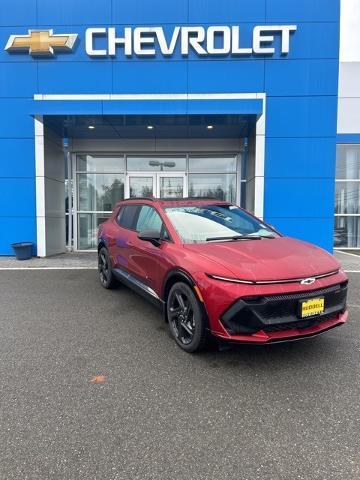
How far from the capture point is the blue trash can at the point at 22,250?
969cm

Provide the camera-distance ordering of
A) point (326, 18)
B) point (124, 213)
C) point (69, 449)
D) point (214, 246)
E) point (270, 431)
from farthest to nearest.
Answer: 1. point (326, 18)
2. point (124, 213)
3. point (214, 246)
4. point (270, 431)
5. point (69, 449)

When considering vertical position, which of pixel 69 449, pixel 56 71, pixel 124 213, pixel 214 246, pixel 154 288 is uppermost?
pixel 56 71

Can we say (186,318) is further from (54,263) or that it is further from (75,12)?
(75,12)

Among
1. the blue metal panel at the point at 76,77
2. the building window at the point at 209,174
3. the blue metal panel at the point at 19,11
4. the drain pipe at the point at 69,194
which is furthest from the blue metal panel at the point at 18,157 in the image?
the building window at the point at 209,174

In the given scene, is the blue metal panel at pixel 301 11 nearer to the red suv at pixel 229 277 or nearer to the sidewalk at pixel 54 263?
the red suv at pixel 229 277

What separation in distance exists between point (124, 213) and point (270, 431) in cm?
A: 427

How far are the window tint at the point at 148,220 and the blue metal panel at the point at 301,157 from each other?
611 cm

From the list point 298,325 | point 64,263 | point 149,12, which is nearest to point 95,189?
point 64,263

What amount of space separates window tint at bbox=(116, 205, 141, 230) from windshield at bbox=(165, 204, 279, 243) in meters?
0.99

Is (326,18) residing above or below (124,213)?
above

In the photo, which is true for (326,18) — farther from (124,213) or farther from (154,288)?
(154,288)

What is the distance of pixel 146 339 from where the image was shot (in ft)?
13.3

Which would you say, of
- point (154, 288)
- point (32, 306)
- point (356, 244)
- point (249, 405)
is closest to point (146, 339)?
point (154, 288)

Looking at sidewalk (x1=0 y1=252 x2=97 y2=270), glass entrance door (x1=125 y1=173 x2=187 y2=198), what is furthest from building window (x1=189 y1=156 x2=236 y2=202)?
sidewalk (x1=0 y1=252 x2=97 y2=270)
